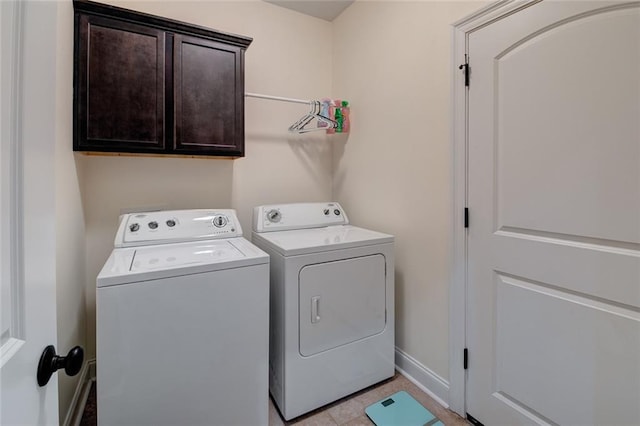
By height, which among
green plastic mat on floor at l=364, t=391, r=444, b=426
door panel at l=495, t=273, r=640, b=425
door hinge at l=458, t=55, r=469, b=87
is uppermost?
door hinge at l=458, t=55, r=469, b=87

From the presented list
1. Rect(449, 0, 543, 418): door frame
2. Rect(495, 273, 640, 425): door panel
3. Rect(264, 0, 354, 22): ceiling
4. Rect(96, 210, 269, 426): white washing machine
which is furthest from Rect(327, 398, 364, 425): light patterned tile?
Rect(264, 0, 354, 22): ceiling

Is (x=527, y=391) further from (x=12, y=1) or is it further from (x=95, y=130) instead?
(x=95, y=130)

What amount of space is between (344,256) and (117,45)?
170 centimetres

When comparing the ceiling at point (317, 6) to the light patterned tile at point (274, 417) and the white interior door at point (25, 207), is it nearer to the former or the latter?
the white interior door at point (25, 207)

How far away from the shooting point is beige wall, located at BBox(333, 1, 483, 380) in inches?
69.1

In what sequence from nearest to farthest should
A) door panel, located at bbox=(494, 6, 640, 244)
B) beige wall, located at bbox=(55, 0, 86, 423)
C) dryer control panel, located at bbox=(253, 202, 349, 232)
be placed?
door panel, located at bbox=(494, 6, 640, 244), beige wall, located at bbox=(55, 0, 86, 423), dryer control panel, located at bbox=(253, 202, 349, 232)

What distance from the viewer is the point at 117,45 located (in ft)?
5.46

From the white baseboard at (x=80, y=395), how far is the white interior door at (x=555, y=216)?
2.05 metres

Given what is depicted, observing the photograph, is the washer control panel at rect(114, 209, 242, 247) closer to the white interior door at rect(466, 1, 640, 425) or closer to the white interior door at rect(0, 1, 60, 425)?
the white interior door at rect(0, 1, 60, 425)

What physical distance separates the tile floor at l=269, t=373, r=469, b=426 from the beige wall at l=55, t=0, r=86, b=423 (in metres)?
1.10

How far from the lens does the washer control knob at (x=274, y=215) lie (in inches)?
83.4

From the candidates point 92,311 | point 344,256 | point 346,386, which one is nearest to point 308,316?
point 344,256

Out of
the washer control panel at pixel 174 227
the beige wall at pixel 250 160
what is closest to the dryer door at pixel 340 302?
the washer control panel at pixel 174 227

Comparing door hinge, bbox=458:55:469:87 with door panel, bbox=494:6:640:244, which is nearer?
door panel, bbox=494:6:640:244
